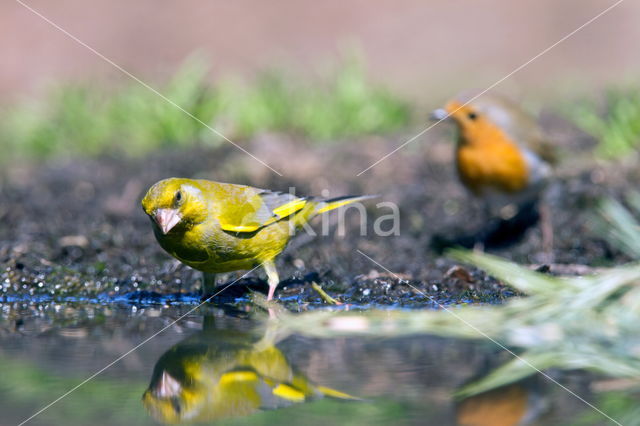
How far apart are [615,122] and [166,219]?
4.04m

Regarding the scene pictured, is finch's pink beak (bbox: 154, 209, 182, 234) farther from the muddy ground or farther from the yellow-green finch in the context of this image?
the muddy ground

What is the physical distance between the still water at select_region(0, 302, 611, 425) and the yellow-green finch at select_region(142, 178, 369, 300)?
73 centimetres

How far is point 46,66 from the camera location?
44.0 ft

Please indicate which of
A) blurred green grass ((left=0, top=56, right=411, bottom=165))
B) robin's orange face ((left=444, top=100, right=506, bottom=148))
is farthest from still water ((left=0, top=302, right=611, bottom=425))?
blurred green grass ((left=0, top=56, right=411, bottom=165))

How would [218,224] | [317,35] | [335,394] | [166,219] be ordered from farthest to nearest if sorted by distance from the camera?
[317,35]
[218,224]
[166,219]
[335,394]

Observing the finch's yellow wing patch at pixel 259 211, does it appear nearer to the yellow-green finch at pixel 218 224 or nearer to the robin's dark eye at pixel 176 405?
the yellow-green finch at pixel 218 224

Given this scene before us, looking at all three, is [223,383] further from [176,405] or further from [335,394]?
[335,394]

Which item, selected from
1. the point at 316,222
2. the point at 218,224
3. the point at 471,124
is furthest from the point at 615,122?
the point at 218,224

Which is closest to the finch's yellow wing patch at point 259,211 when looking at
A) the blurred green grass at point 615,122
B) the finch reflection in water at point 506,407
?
the finch reflection in water at point 506,407

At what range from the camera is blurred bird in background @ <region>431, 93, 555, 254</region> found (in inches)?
231

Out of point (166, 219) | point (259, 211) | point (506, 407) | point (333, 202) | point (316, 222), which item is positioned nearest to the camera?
point (506, 407)

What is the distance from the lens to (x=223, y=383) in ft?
7.54

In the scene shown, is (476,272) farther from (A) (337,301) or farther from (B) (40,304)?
(B) (40,304)

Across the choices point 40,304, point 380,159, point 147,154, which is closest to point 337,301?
point 40,304
